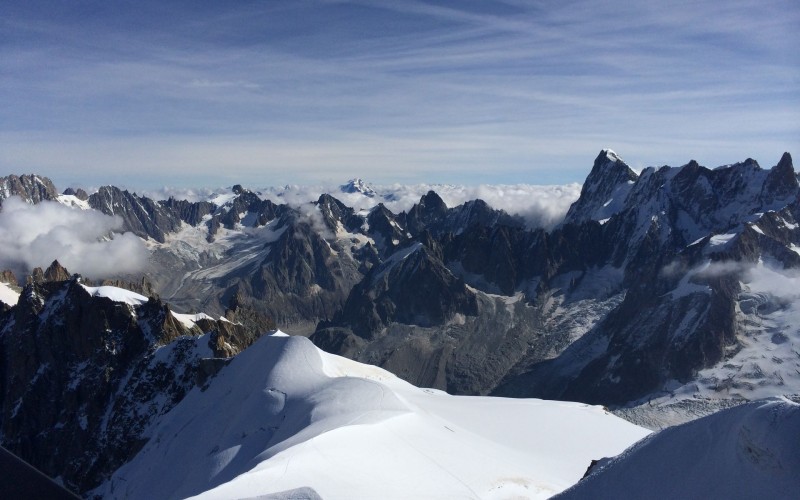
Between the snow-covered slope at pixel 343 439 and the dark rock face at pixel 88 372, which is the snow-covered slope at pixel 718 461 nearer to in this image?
the snow-covered slope at pixel 343 439

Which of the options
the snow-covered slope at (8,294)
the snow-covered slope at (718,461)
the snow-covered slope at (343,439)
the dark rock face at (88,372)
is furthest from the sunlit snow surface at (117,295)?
the snow-covered slope at (718,461)

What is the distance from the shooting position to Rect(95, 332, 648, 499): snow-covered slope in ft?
163

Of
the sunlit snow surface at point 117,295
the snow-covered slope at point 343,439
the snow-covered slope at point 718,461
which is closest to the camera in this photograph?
the snow-covered slope at point 718,461

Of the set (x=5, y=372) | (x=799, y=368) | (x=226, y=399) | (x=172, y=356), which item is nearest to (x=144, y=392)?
(x=172, y=356)

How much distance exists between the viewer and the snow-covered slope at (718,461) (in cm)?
2492

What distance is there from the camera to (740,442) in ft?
87.9

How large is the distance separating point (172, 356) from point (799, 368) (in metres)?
188

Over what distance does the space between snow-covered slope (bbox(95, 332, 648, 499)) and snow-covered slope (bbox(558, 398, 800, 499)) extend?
19814mm

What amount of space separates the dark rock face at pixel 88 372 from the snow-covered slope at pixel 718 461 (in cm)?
8581

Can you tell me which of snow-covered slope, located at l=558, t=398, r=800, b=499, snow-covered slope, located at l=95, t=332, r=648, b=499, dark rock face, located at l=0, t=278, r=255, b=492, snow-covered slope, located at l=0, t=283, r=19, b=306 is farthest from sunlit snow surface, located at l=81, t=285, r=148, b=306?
snow-covered slope, located at l=558, t=398, r=800, b=499

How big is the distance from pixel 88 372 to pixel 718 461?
124 meters

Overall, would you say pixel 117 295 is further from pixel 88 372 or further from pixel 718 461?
pixel 718 461

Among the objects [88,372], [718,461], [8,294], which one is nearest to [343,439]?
[718,461]

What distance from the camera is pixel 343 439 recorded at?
5594cm
